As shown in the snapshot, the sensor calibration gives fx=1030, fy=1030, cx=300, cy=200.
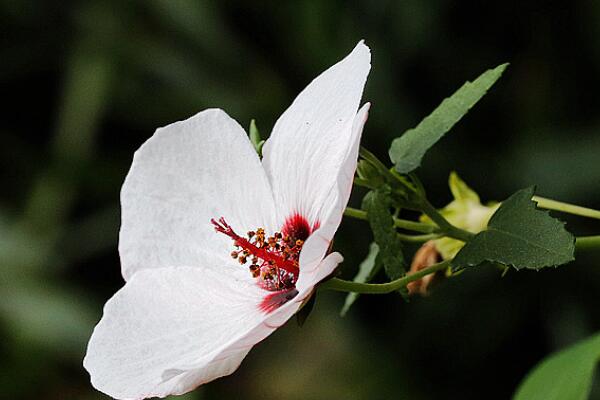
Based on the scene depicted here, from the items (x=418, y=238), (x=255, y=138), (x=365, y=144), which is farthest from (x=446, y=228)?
(x=365, y=144)

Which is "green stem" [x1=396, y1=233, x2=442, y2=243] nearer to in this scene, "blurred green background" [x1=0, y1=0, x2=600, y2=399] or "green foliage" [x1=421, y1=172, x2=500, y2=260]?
"green foliage" [x1=421, y1=172, x2=500, y2=260]

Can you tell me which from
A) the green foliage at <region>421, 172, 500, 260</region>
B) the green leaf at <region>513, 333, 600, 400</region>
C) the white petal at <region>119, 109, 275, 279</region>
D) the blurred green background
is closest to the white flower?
the white petal at <region>119, 109, 275, 279</region>

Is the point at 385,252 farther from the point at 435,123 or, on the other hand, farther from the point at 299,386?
the point at 299,386

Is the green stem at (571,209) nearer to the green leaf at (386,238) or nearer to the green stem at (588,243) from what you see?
the green stem at (588,243)

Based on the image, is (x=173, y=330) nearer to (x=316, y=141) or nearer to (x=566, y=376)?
(x=316, y=141)

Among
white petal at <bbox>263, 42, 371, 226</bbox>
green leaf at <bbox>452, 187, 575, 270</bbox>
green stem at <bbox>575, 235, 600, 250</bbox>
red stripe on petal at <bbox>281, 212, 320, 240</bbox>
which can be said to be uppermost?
white petal at <bbox>263, 42, 371, 226</bbox>

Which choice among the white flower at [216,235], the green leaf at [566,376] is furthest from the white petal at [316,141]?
the green leaf at [566,376]
